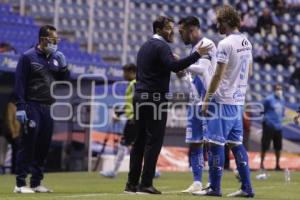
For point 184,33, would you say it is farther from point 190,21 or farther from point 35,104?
point 35,104

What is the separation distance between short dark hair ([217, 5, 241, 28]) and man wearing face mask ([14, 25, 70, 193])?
255cm

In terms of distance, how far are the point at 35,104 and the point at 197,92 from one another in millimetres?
2101

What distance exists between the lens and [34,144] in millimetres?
10695

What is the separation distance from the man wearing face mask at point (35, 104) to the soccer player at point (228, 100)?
2415 millimetres

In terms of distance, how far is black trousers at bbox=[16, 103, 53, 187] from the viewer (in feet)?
34.7

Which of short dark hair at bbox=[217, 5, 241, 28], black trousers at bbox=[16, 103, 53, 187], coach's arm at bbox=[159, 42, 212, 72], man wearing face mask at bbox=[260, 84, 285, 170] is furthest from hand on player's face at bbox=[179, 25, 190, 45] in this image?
man wearing face mask at bbox=[260, 84, 285, 170]

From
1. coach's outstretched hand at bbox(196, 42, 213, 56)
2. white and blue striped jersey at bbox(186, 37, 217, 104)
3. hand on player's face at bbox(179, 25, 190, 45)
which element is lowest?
white and blue striped jersey at bbox(186, 37, 217, 104)

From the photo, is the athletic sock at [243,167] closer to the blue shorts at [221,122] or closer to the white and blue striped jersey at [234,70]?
the blue shorts at [221,122]

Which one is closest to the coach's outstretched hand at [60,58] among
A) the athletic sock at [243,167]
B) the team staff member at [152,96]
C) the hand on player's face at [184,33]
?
the team staff member at [152,96]

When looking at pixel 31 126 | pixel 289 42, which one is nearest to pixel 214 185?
pixel 31 126

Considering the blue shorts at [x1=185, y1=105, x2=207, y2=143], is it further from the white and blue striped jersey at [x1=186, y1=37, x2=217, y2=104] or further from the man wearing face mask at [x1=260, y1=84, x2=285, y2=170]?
the man wearing face mask at [x1=260, y1=84, x2=285, y2=170]

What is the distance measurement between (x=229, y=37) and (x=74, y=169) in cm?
1088

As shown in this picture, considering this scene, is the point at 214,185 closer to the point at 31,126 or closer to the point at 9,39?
the point at 31,126

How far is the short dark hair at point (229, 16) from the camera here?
9.23 m
